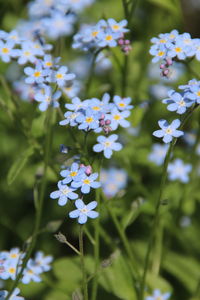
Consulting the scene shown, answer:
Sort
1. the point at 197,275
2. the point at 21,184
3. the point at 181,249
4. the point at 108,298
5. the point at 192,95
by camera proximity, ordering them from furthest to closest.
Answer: the point at 21,184, the point at 181,249, the point at 197,275, the point at 108,298, the point at 192,95

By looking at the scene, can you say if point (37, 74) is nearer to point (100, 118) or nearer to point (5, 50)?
point (5, 50)

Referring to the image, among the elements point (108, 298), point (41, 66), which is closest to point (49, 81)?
point (41, 66)

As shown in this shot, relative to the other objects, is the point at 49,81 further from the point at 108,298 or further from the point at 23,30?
the point at 23,30

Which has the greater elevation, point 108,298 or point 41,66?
point 41,66

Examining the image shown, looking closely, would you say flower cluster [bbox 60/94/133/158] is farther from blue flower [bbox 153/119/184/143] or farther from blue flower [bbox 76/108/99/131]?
blue flower [bbox 153/119/184/143]

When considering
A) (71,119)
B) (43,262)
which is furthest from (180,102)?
(43,262)

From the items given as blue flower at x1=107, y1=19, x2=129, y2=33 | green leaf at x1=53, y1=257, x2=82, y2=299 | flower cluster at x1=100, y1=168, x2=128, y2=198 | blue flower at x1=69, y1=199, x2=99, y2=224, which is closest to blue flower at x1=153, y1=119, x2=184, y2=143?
blue flower at x1=69, y1=199, x2=99, y2=224
